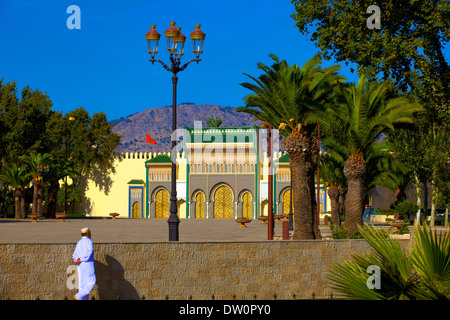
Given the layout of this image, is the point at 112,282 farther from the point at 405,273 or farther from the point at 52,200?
the point at 52,200

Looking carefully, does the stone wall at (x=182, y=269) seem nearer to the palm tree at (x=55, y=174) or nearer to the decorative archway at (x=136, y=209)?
the palm tree at (x=55, y=174)

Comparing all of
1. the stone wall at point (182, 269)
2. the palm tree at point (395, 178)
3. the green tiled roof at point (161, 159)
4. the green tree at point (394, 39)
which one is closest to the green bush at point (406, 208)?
the palm tree at point (395, 178)

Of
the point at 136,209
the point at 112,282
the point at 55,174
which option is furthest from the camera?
the point at 136,209

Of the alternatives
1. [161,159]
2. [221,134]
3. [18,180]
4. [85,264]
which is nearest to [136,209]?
[161,159]

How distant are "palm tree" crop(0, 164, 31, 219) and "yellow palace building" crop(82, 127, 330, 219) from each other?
36.0 feet

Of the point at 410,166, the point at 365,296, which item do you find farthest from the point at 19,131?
the point at 365,296

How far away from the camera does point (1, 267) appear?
43.4 ft

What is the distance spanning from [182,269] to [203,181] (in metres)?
45.0

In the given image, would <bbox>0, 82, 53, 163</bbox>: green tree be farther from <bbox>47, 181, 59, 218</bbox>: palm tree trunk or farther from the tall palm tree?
the tall palm tree

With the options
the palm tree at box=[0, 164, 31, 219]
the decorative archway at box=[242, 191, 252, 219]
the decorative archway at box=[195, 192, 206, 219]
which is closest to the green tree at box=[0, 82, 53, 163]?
the palm tree at box=[0, 164, 31, 219]

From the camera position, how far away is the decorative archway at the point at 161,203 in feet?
196

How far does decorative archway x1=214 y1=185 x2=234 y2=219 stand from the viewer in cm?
5884

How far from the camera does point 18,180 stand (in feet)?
158

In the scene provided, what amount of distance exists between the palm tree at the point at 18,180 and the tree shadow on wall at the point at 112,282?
120 feet
